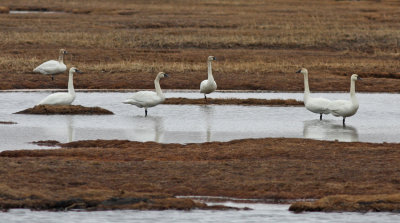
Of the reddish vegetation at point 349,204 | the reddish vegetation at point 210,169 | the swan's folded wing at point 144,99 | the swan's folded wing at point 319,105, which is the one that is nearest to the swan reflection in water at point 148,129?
the swan's folded wing at point 144,99

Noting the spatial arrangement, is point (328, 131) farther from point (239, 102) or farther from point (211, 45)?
point (211, 45)

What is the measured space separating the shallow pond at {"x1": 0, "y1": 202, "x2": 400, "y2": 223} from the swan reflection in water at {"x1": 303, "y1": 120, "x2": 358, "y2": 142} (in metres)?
6.23

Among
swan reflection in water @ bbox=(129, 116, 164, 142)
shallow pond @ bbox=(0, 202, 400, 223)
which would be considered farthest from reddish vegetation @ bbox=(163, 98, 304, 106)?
shallow pond @ bbox=(0, 202, 400, 223)

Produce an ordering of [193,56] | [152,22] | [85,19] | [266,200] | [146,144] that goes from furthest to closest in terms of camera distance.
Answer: [85,19]
[152,22]
[193,56]
[146,144]
[266,200]

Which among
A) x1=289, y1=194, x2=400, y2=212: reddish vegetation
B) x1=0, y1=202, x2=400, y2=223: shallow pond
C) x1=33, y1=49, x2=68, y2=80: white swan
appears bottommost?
x1=0, y1=202, x2=400, y2=223: shallow pond

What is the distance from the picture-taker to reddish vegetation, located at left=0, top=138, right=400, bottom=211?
43.4 ft

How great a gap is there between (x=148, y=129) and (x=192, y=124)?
1.27m

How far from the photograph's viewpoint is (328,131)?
19.8m

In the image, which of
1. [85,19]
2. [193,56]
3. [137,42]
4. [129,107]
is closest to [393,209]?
[129,107]

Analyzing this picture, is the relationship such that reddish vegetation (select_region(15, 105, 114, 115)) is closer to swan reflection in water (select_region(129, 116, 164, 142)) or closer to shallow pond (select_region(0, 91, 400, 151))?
shallow pond (select_region(0, 91, 400, 151))

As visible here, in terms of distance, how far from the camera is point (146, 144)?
680 inches

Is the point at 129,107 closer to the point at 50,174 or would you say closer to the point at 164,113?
the point at 164,113

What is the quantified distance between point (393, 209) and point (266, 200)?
5.79ft

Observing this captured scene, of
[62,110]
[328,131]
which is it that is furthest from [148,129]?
[328,131]
